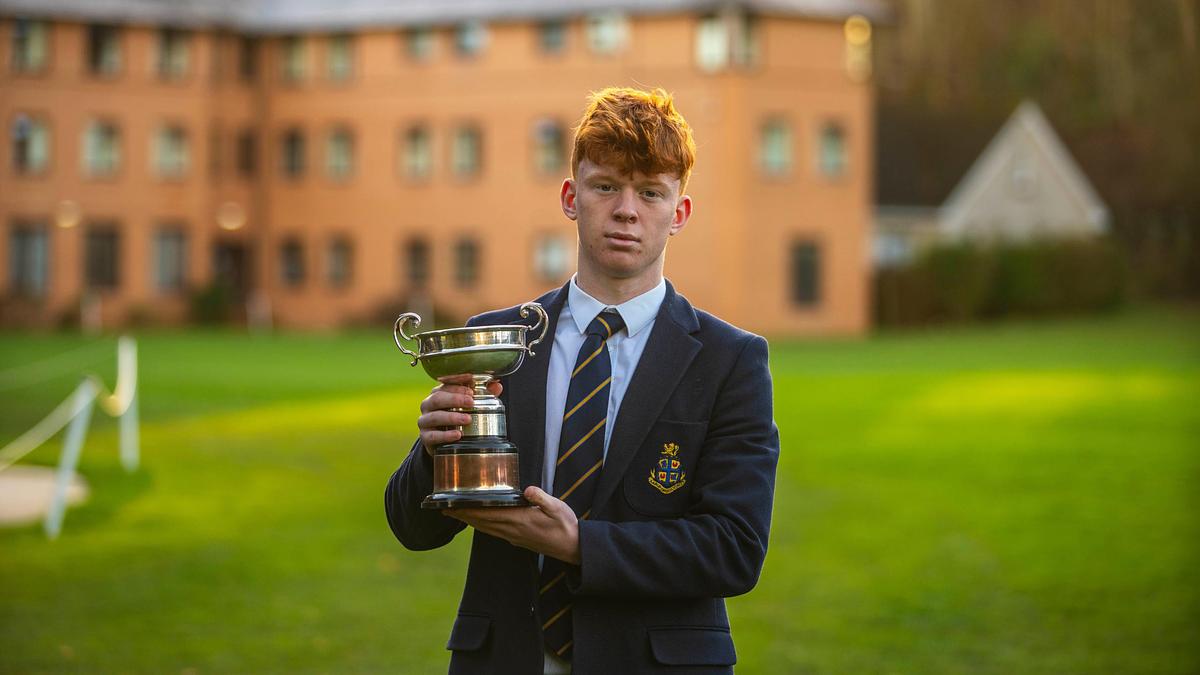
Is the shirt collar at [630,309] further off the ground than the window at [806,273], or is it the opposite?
the shirt collar at [630,309]

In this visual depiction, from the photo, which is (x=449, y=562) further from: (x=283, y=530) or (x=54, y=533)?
(x=54, y=533)

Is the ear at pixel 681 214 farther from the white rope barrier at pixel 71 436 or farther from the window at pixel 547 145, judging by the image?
the window at pixel 547 145

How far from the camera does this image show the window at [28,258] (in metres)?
59.4

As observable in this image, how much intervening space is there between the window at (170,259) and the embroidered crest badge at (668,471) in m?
59.0

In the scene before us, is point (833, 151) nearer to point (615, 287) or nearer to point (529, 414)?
point (615, 287)

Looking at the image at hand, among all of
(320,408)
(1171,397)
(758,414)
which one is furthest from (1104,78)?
(758,414)

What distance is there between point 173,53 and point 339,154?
653 cm

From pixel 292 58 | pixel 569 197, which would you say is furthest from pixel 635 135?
pixel 292 58

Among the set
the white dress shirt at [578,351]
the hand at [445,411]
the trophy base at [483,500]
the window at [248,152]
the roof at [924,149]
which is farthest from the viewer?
the roof at [924,149]

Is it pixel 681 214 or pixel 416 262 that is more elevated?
pixel 681 214

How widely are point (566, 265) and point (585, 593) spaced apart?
55.2 meters

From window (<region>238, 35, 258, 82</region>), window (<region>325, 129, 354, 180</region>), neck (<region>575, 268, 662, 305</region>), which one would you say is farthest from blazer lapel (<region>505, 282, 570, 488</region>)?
window (<region>238, 35, 258, 82</region>)

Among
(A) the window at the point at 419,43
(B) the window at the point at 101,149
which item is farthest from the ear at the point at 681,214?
(B) the window at the point at 101,149

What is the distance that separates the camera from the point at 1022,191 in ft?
228
